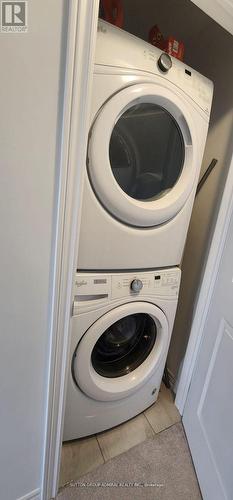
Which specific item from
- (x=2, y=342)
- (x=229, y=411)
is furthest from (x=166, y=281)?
(x=2, y=342)

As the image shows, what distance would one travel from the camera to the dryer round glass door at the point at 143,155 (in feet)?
2.82

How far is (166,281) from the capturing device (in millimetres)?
1238

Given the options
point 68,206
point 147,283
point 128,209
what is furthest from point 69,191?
point 147,283

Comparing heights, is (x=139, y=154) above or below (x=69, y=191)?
above

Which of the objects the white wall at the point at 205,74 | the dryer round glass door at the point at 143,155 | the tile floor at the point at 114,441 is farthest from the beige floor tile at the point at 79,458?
the dryer round glass door at the point at 143,155

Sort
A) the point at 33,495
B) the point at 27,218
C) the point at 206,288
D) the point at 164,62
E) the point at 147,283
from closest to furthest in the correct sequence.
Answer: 1. the point at 27,218
2. the point at 164,62
3. the point at 33,495
4. the point at 147,283
5. the point at 206,288

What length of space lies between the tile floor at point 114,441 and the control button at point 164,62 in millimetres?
1608

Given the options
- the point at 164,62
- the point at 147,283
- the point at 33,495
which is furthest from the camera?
the point at 147,283

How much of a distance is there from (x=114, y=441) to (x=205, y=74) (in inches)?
74.0

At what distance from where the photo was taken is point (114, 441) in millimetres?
1362

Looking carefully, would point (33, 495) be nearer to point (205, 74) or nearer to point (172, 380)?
point (172, 380)

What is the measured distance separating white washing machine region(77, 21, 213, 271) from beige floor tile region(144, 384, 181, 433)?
2.98 ft

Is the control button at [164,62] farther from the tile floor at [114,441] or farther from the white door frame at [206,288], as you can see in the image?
the tile floor at [114,441]

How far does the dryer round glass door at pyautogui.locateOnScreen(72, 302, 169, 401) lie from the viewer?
1089 millimetres
